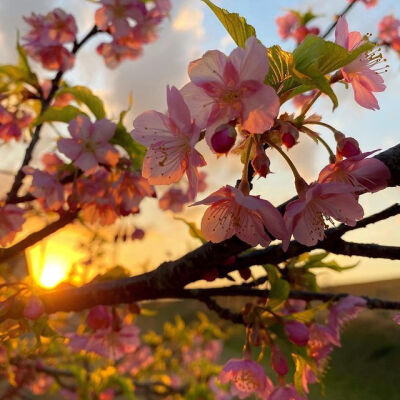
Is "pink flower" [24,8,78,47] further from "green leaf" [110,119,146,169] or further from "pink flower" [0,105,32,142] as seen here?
"green leaf" [110,119,146,169]

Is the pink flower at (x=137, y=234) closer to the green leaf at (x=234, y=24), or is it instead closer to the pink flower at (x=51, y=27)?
the pink flower at (x=51, y=27)

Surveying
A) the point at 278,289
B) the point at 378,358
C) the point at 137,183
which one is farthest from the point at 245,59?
the point at 378,358

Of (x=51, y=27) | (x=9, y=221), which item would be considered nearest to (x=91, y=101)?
(x=9, y=221)

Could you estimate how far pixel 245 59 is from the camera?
0.59m

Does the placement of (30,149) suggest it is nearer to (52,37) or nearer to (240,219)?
(52,37)

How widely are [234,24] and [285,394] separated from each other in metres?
0.89

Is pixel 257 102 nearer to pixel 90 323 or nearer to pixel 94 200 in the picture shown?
pixel 90 323

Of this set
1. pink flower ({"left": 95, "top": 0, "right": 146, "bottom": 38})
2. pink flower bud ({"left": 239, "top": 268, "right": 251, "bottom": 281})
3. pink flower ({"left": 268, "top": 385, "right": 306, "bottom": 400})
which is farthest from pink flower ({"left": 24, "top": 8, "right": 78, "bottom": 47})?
pink flower ({"left": 268, "top": 385, "right": 306, "bottom": 400})

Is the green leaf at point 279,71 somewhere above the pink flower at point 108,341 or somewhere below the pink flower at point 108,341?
above

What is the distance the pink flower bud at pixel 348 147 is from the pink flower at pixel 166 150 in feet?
0.69

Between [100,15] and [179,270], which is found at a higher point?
[100,15]

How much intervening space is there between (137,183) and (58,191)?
0.30 meters

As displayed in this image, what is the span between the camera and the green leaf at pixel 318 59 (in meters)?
0.58

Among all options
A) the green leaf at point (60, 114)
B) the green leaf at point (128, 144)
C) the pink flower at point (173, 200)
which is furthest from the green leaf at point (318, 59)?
the pink flower at point (173, 200)
